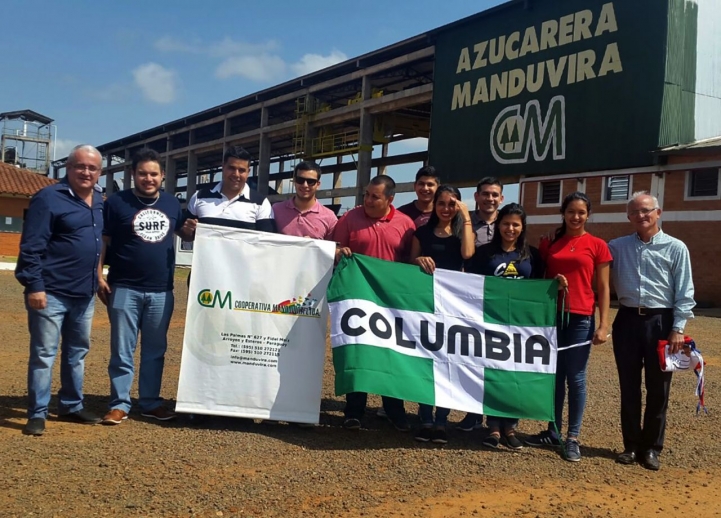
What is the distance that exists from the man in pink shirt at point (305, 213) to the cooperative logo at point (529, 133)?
20.8m

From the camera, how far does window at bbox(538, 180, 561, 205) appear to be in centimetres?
2517

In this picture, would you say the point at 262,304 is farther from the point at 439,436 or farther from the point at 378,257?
the point at 439,436

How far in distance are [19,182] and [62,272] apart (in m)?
30.9

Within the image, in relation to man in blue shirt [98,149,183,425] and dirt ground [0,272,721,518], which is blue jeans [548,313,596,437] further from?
man in blue shirt [98,149,183,425]

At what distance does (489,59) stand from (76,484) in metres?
26.2

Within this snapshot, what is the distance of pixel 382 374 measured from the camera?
199 inches

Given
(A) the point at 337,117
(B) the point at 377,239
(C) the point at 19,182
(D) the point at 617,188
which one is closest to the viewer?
(B) the point at 377,239

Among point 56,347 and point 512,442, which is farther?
point 512,442

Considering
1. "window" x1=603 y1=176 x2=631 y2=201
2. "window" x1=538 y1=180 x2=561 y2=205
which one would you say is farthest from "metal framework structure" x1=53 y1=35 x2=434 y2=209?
"window" x1=603 y1=176 x2=631 y2=201

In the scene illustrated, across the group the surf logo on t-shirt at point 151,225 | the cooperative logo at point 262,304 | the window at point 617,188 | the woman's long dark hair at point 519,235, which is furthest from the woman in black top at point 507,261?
the window at point 617,188

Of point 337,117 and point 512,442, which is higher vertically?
point 337,117

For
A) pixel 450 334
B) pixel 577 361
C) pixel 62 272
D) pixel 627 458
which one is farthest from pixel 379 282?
pixel 62 272

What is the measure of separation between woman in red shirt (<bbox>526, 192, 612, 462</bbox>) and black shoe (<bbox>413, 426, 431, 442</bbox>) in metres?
1.02

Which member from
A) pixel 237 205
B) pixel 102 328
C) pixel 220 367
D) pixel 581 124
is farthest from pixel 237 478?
pixel 581 124
